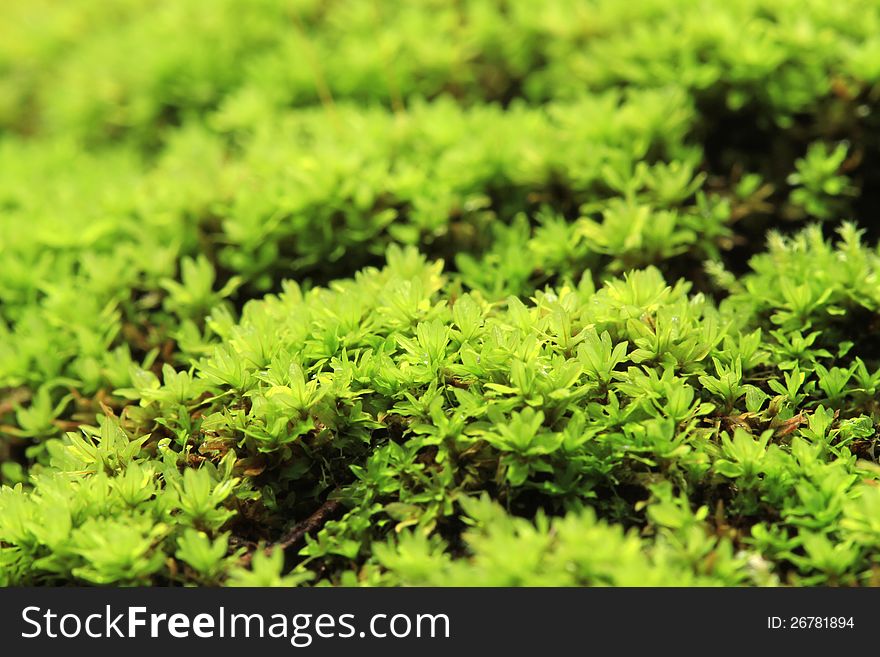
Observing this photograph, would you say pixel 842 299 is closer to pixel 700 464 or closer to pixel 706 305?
pixel 706 305

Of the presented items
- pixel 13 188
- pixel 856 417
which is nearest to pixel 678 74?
pixel 856 417

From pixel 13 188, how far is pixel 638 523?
106 inches

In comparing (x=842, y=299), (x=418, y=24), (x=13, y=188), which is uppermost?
(x=418, y=24)

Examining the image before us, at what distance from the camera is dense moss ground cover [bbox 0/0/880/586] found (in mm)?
1708

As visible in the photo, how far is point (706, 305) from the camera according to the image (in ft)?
6.98

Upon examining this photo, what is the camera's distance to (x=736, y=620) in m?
1.52

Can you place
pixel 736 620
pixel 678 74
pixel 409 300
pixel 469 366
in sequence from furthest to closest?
pixel 678 74
pixel 409 300
pixel 469 366
pixel 736 620

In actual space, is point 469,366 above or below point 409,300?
below

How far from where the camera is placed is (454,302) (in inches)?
86.4

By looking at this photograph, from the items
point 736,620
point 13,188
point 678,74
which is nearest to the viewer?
point 736,620

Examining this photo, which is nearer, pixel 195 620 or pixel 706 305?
pixel 195 620

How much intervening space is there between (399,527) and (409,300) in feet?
1.89

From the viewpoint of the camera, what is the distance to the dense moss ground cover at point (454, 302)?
1.71 m

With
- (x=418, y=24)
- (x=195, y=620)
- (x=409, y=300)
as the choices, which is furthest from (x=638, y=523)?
(x=418, y=24)
